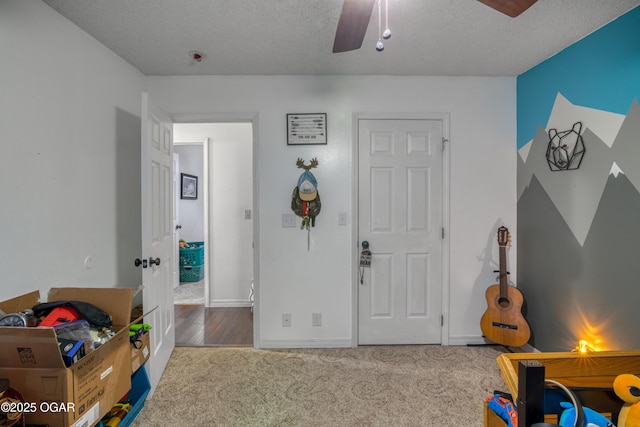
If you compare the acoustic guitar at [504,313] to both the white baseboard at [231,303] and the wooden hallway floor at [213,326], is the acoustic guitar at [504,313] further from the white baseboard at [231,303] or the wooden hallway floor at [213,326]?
the white baseboard at [231,303]

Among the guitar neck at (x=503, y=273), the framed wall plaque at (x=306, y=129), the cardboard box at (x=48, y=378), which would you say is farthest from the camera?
the framed wall plaque at (x=306, y=129)

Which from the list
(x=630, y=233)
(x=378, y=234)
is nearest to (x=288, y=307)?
(x=378, y=234)

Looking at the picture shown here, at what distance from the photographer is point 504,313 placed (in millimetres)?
2510

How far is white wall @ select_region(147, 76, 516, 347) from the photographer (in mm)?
2703

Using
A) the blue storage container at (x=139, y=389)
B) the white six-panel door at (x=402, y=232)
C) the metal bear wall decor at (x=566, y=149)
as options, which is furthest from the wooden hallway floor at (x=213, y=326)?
the metal bear wall decor at (x=566, y=149)

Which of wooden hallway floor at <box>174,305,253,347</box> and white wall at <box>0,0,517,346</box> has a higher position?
white wall at <box>0,0,517,346</box>

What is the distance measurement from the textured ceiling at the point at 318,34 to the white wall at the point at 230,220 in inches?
50.5

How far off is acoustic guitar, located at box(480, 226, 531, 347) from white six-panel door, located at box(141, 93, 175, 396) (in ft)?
8.59

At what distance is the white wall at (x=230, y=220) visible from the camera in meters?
3.85

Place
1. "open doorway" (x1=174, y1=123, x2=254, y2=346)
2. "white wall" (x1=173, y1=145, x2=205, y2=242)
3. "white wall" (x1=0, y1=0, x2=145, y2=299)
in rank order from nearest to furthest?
1. "white wall" (x1=0, y1=0, x2=145, y2=299)
2. "open doorway" (x1=174, y1=123, x2=254, y2=346)
3. "white wall" (x1=173, y1=145, x2=205, y2=242)

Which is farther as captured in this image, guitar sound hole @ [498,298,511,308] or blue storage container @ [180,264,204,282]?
blue storage container @ [180,264,204,282]

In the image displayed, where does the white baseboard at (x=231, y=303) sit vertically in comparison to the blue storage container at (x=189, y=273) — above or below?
below

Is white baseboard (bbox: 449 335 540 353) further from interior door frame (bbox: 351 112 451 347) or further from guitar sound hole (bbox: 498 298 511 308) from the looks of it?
guitar sound hole (bbox: 498 298 511 308)

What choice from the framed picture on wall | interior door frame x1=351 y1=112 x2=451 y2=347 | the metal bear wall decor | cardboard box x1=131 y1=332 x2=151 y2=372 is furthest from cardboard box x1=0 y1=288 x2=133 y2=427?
the framed picture on wall
